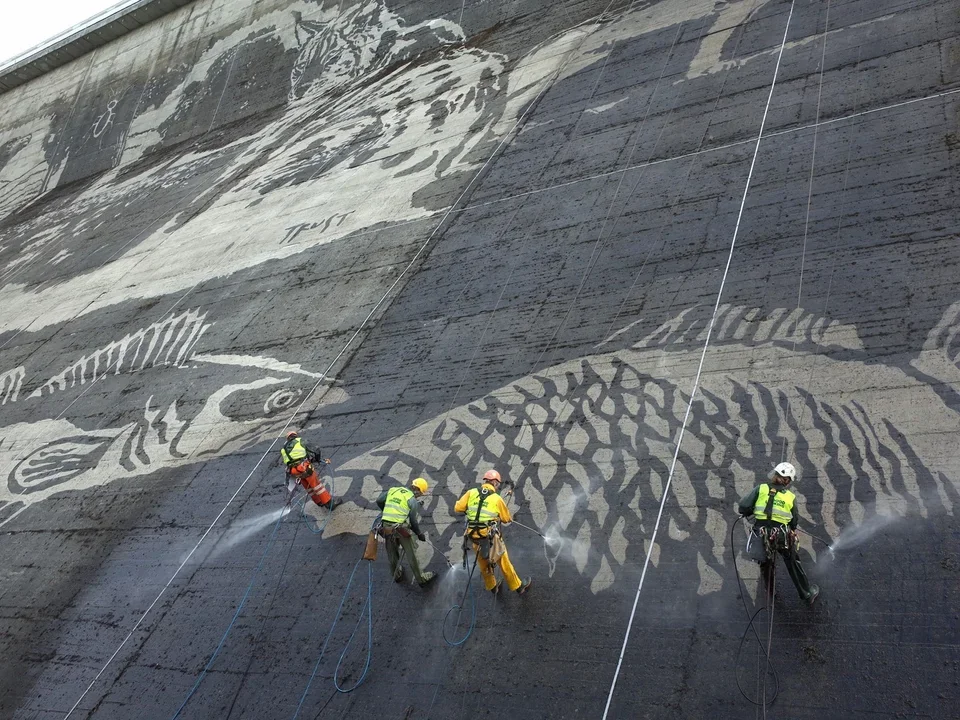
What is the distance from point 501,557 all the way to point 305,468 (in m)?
2.97

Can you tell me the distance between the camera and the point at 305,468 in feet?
27.5

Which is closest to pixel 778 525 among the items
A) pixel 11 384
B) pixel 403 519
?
pixel 403 519

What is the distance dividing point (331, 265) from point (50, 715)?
8185 mm

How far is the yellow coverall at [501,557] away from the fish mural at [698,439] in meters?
0.49

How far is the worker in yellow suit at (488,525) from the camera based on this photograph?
6.28 m

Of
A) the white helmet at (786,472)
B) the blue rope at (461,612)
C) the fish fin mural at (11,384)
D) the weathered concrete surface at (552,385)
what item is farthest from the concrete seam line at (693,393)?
the fish fin mural at (11,384)

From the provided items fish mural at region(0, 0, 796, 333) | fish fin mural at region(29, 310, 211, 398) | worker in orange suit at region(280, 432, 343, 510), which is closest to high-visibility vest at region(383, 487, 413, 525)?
worker in orange suit at region(280, 432, 343, 510)

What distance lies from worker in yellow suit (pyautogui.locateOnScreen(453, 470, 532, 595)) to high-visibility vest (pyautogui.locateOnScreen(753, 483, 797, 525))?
6.60 feet

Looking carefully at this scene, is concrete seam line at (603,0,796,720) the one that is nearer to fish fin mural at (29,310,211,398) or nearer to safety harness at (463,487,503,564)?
safety harness at (463,487,503,564)

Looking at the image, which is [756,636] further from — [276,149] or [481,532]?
[276,149]

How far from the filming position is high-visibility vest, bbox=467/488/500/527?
6.26 metres

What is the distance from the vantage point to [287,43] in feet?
84.3

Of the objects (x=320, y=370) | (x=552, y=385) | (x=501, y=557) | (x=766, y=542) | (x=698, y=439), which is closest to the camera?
(x=766, y=542)

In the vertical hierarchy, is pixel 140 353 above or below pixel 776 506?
below
